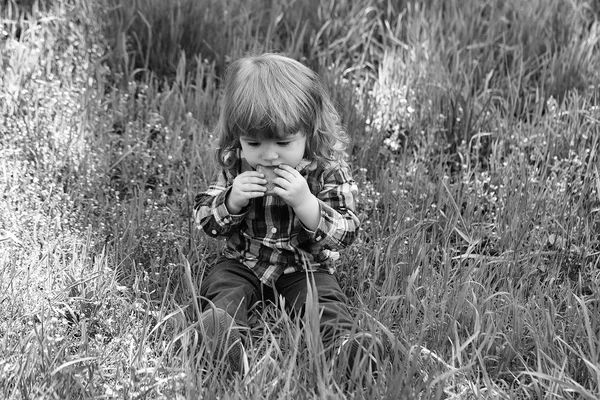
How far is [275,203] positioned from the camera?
3.11m

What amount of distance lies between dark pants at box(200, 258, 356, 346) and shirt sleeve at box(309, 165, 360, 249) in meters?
0.16

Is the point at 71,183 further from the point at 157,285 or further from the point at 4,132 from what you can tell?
the point at 157,285

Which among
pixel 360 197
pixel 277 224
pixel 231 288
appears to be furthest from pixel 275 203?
pixel 360 197

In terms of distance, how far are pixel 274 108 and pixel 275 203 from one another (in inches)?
17.1

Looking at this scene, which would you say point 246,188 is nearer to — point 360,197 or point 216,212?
point 216,212

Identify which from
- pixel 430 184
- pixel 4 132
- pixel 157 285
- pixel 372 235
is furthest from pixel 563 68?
pixel 4 132

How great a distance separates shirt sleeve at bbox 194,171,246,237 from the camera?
3.03m

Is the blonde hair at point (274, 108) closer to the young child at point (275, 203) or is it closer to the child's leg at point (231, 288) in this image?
the young child at point (275, 203)

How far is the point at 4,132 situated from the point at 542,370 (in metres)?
2.62

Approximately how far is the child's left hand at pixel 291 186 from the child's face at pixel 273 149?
0.11 ft

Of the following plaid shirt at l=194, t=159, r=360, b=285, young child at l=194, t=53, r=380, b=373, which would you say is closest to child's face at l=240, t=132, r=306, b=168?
young child at l=194, t=53, r=380, b=373

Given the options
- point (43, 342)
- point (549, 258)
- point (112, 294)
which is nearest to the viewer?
point (43, 342)

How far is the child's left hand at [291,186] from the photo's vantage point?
2865mm

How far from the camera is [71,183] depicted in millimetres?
3701
